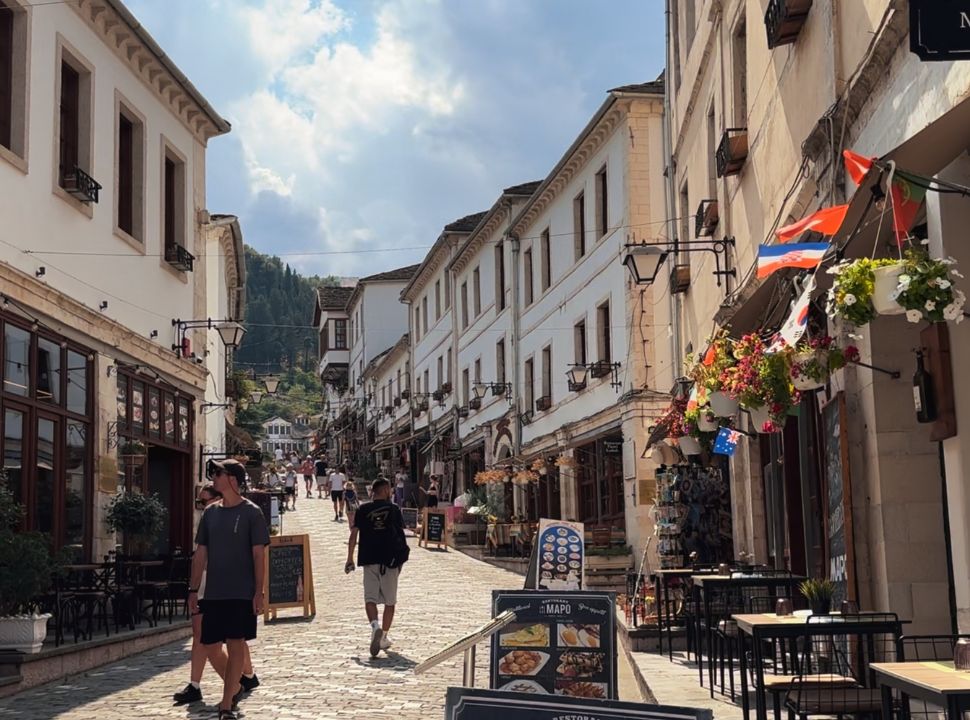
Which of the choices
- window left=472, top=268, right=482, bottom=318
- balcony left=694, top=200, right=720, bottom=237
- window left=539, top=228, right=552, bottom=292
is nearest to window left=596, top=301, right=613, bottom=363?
window left=539, top=228, right=552, bottom=292

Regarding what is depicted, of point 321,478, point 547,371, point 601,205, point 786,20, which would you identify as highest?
point 601,205

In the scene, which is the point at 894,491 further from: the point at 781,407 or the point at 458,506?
the point at 458,506

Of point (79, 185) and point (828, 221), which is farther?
point (79, 185)

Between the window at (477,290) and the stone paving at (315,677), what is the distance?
1849cm

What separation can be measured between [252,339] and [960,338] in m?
175

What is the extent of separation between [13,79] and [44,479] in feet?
14.6

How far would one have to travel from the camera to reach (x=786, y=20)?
11109mm


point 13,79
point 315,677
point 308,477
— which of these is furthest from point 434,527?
point 308,477

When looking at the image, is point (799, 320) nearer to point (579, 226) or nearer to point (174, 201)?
point (174, 201)

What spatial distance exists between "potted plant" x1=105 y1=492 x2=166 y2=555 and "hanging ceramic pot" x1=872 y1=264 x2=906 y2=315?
482 inches

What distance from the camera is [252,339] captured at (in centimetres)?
17875

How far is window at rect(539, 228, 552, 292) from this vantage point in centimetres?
3028

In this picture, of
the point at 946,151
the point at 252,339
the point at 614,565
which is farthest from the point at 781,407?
the point at 252,339

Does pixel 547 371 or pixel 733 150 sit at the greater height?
pixel 733 150
